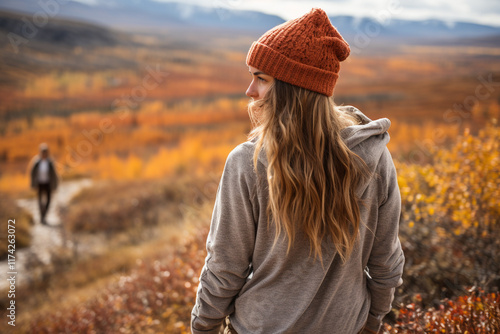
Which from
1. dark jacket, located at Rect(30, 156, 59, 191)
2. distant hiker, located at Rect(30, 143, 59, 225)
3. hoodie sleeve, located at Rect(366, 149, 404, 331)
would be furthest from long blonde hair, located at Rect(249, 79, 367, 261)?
dark jacket, located at Rect(30, 156, 59, 191)

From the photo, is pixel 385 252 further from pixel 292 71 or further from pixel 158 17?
pixel 158 17

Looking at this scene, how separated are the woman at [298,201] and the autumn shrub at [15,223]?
385 inches

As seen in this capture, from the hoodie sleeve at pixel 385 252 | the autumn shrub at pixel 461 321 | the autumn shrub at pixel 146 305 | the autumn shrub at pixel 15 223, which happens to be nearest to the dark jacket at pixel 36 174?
the autumn shrub at pixel 15 223

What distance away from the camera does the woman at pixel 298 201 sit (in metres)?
1.22

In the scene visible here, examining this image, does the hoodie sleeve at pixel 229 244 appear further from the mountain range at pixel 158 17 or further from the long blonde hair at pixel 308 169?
the mountain range at pixel 158 17

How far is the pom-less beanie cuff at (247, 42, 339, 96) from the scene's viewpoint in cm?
126

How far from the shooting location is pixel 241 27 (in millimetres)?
129875

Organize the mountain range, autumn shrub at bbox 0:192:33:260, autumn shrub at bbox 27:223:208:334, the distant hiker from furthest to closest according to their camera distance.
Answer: the mountain range, autumn shrub at bbox 0:192:33:260, the distant hiker, autumn shrub at bbox 27:223:208:334

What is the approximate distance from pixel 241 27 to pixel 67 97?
94874mm

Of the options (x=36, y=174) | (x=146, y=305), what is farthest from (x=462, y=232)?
(x=36, y=174)

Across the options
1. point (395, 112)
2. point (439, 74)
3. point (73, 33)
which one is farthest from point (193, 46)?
point (395, 112)

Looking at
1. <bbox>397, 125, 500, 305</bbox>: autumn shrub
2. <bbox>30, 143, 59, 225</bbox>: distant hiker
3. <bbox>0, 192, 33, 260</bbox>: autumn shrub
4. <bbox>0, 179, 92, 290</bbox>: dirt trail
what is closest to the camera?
<bbox>397, 125, 500, 305</bbox>: autumn shrub

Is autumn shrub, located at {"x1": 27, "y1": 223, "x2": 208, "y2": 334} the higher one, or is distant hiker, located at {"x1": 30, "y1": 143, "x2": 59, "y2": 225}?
autumn shrub, located at {"x1": 27, "y1": 223, "x2": 208, "y2": 334}

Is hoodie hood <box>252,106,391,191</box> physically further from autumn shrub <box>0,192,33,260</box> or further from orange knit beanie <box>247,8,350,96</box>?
autumn shrub <box>0,192,33,260</box>
